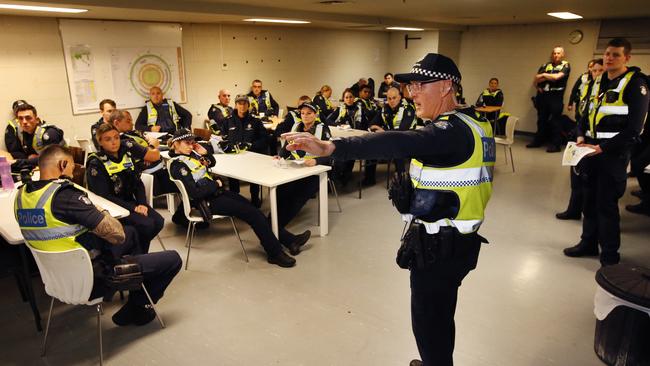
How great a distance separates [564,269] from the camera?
3.65 metres

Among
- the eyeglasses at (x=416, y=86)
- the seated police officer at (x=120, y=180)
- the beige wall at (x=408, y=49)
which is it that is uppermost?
the beige wall at (x=408, y=49)

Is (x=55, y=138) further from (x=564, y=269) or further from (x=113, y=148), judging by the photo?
(x=564, y=269)

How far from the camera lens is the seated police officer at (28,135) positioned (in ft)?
16.0

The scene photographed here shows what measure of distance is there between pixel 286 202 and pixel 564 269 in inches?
101

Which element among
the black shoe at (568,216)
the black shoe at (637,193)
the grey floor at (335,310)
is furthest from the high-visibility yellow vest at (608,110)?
the black shoe at (637,193)

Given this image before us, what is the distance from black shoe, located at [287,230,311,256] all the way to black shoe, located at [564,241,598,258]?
2357 millimetres

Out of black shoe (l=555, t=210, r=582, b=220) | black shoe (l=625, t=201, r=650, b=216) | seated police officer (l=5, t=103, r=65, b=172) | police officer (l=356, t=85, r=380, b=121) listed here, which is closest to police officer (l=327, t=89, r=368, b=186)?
police officer (l=356, t=85, r=380, b=121)

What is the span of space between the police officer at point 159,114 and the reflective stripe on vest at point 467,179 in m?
5.12

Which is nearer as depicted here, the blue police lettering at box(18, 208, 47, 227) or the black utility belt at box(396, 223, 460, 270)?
the black utility belt at box(396, 223, 460, 270)

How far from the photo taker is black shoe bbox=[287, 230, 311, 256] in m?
3.98

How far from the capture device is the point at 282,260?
3.75 m

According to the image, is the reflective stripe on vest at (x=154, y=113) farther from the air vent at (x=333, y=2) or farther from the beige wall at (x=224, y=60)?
the air vent at (x=333, y=2)

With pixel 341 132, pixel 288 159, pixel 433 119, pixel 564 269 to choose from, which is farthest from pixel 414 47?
pixel 433 119

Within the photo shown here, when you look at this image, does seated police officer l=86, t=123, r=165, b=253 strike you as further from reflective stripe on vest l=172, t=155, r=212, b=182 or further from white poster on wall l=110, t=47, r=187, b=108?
white poster on wall l=110, t=47, r=187, b=108
